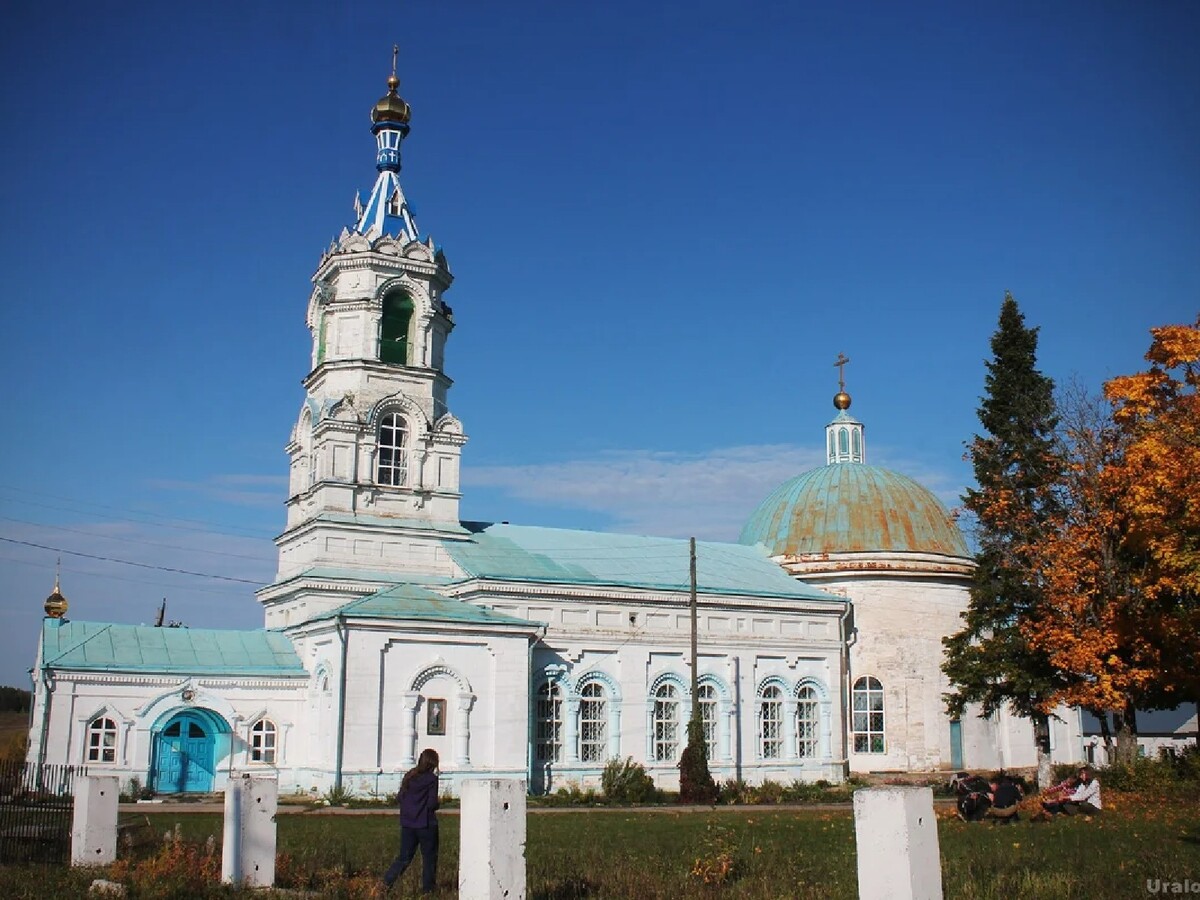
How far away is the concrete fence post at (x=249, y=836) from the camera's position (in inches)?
497

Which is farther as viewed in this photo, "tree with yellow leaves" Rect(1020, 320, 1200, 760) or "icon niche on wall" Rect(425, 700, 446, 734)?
"icon niche on wall" Rect(425, 700, 446, 734)

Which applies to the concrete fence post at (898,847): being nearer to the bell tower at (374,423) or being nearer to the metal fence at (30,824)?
the metal fence at (30,824)

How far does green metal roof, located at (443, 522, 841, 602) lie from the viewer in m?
34.5

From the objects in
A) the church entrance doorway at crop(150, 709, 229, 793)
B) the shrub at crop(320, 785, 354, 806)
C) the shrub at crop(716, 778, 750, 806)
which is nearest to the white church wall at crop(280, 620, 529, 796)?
the shrub at crop(320, 785, 354, 806)

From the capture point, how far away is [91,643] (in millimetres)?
30766

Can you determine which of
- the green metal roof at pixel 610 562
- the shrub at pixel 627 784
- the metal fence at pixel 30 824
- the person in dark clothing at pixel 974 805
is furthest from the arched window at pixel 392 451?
the person in dark clothing at pixel 974 805

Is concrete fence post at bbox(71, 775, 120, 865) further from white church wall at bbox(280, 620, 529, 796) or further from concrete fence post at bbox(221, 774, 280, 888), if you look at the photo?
white church wall at bbox(280, 620, 529, 796)

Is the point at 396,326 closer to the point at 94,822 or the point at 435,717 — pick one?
the point at 435,717

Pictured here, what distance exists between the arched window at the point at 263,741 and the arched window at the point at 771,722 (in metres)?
14.4

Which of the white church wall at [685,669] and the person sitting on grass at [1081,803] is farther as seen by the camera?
the white church wall at [685,669]

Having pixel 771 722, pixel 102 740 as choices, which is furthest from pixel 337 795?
pixel 771 722

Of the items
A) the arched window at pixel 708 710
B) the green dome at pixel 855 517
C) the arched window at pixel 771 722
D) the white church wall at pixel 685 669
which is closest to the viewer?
the white church wall at pixel 685 669

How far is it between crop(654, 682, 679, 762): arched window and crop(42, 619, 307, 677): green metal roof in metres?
10.3

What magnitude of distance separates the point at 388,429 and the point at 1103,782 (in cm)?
2129
